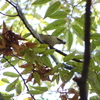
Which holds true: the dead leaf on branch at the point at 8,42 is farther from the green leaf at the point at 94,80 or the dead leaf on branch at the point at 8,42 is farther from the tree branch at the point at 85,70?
the tree branch at the point at 85,70

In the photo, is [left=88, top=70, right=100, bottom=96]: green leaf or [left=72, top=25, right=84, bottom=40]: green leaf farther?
[left=72, top=25, right=84, bottom=40]: green leaf

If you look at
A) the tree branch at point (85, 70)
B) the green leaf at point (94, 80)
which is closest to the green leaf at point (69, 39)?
the green leaf at point (94, 80)

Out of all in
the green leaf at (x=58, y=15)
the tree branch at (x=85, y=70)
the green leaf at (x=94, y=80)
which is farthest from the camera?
the green leaf at (x=58, y=15)

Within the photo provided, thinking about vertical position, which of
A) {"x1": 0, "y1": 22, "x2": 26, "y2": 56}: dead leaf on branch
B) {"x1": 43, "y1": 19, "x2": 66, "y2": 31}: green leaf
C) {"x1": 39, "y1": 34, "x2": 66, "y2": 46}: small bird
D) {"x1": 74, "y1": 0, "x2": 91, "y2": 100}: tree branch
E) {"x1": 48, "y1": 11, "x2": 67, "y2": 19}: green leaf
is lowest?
{"x1": 74, "y1": 0, "x2": 91, "y2": 100}: tree branch

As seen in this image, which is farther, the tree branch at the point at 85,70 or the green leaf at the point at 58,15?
the green leaf at the point at 58,15

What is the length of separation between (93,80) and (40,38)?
265 millimetres

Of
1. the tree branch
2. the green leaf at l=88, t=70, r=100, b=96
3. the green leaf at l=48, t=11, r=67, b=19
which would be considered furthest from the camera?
the green leaf at l=48, t=11, r=67, b=19

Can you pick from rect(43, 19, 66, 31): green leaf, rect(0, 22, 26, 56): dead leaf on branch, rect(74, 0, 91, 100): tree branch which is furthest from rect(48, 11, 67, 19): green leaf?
rect(74, 0, 91, 100): tree branch

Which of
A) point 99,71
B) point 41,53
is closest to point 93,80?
point 99,71

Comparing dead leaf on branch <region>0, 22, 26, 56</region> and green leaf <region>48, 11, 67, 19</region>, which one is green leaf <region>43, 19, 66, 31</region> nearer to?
green leaf <region>48, 11, 67, 19</region>

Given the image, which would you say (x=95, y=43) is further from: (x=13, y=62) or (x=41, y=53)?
(x=13, y=62)

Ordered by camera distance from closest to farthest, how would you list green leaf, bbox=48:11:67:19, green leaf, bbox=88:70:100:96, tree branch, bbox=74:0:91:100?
tree branch, bbox=74:0:91:100
green leaf, bbox=88:70:100:96
green leaf, bbox=48:11:67:19

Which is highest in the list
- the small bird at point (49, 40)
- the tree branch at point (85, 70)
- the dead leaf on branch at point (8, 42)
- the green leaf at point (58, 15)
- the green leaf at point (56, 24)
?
the green leaf at point (58, 15)

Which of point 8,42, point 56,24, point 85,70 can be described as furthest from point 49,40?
point 85,70
